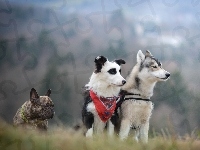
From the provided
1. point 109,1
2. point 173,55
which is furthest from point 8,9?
point 173,55

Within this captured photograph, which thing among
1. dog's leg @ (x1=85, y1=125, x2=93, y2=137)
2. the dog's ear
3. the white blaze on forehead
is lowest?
dog's leg @ (x1=85, y1=125, x2=93, y2=137)

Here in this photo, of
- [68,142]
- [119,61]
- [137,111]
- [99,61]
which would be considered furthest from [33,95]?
[137,111]

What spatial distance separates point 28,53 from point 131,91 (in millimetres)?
853

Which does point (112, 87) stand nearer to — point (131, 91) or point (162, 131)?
point (131, 91)

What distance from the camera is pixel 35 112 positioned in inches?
129

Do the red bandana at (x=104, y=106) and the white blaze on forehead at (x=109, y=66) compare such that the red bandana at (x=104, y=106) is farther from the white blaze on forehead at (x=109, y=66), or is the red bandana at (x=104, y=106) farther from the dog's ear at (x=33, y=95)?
the dog's ear at (x=33, y=95)

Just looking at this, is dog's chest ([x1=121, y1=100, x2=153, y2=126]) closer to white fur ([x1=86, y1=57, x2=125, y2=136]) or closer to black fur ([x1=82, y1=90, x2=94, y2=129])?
white fur ([x1=86, y1=57, x2=125, y2=136])

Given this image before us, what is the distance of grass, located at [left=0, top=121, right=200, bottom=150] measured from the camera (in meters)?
3.06

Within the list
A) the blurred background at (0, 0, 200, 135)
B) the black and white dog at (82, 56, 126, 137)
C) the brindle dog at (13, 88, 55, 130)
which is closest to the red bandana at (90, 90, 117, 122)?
the black and white dog at (82, 56, 126, 137)

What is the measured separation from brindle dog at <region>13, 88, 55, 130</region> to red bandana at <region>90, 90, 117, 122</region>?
350 mm

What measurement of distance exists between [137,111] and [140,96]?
0.12 meters

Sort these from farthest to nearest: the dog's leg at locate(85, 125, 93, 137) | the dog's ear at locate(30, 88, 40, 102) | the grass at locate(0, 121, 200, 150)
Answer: the dog's leg at locate(85, 125, 93, 137)
the dog's ear at locate(30, 88, 40, 102)
the grass at locate(0, 121, 200, 150)

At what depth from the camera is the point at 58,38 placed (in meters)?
3.44

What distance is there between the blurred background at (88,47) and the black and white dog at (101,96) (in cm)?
6
